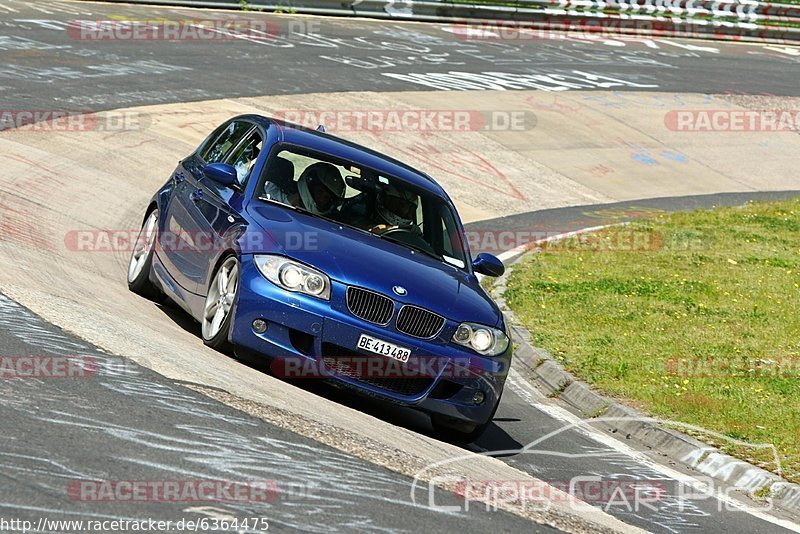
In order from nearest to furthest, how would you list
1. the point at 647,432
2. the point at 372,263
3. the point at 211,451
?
the point at 211,451 < the point at 372,263 < the point at 647,432

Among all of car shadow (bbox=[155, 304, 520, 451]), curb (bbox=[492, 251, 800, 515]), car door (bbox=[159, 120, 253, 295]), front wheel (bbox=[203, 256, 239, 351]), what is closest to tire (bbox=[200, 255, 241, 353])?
front wheel (bbox=[203, 256, 239, 351])

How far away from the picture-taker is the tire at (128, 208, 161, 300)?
10492 millimetres

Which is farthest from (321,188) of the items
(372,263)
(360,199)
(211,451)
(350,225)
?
(211,451)

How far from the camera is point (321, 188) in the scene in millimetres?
9523

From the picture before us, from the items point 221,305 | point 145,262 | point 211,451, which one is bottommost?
point 145,262

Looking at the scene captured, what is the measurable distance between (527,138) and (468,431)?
16274 millimetres

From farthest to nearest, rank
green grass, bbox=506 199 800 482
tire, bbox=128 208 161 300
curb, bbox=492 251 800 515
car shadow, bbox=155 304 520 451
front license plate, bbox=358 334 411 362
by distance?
tire, bbox=128 208 161 300
green grass, bbox=506 199 800 482
curb, bbox=492 251 800 515
car shadow, bbox=155 304 520 451
front license plate, bbox=358 334 411 362

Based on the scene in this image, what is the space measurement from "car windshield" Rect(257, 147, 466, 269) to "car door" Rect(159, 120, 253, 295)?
0.51 meters

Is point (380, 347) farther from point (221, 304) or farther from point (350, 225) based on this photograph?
point (350, 225)

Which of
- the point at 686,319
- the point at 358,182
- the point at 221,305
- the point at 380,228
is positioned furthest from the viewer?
the point at 686,319

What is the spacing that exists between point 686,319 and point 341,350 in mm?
6272

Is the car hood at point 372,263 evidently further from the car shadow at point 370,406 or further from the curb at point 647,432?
the curb at point 647,432

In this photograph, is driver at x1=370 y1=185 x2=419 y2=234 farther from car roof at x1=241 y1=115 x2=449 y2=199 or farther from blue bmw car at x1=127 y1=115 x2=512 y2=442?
car roof at x1=241 y1=115 x2=449 y2=199

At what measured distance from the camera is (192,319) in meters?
10.2
